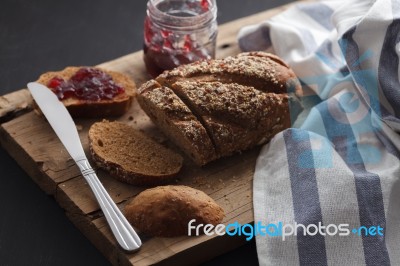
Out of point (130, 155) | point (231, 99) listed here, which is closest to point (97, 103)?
point (130, 155)

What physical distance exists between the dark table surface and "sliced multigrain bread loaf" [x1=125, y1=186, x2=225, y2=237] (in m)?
0.25

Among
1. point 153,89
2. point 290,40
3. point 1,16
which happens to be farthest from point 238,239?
point 1,16

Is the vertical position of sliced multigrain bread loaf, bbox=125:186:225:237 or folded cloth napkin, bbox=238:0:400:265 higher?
sliced multigrain bread loaf, bbox=125:186:225:237

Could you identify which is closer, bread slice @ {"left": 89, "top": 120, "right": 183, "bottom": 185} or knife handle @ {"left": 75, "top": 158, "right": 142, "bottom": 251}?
knife handle @ {"left": 75, "top": 158, "right": 142, "bottom": 251}

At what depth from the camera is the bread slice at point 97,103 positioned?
4.14 m

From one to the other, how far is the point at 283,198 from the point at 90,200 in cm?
91

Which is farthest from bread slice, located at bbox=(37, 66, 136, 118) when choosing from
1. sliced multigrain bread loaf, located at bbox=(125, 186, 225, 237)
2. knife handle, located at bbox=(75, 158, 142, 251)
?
sliced multigrain bread loaf, located at bbox=(125, 186, 225, 237)

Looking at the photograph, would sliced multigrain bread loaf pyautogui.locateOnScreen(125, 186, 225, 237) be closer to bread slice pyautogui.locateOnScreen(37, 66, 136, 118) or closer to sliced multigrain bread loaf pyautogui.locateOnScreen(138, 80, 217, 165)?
sliced multigrain bread loaf pyautogui.locateOnScreen(138, 80, 217, 165)

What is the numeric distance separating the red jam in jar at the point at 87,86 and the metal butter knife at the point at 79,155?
9 centimetres

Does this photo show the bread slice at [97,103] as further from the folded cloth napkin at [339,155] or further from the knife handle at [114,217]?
the folded cloth napkin at [339,155]

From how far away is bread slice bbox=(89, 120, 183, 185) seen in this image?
3766 millimetres

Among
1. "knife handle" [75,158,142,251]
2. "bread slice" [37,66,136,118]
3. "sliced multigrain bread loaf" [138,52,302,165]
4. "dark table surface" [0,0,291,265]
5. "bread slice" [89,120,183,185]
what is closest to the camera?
"knife handle" [75,158,142,251]

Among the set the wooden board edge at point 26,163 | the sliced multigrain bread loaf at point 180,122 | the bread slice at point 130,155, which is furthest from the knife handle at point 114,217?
the sliced multigrain bread loaf at point 180,122

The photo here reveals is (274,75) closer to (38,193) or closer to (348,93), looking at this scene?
(348,93)
